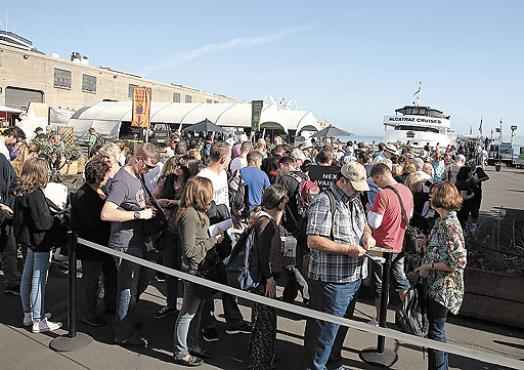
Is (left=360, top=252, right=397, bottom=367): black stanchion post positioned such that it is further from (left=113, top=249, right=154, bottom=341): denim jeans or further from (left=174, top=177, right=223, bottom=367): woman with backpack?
(left=113, top=249, right=154, bottom=341): denim jeans

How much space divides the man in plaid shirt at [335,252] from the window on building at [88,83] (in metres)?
62.7

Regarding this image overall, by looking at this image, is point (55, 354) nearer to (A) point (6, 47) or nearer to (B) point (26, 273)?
(B) point (26, 273)

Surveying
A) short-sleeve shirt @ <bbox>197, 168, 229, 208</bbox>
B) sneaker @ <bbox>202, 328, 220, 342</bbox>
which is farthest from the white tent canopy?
sneaker @ <bbox>202, 328, 220, 342</bbox>

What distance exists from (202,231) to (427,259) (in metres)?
1.91

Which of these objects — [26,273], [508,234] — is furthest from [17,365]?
[508,234]

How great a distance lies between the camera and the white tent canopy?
28.5 meters

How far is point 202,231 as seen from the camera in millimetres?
4230

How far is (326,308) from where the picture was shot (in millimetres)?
3725

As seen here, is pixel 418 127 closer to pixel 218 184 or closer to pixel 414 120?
pixel 414 120

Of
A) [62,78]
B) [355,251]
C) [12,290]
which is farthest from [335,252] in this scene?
[62,78]

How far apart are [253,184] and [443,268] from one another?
3137 millimetres

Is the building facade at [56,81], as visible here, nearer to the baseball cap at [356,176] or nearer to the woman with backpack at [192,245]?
the woman with backpack at [192,245]

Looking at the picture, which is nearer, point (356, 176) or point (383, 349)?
point (356, 176)

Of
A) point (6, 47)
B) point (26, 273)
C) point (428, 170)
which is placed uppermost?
point (6, 47)
